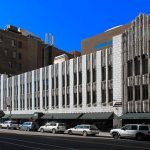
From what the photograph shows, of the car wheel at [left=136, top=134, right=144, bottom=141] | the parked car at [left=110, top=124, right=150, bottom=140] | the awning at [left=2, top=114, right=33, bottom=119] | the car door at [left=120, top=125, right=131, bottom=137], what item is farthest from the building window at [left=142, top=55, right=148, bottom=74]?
the awning at [left=2, top=114, right=33, bottom=119]

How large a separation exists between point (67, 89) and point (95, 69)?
7.87 metres

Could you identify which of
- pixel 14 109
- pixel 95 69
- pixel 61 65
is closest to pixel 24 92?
pixel 14 109

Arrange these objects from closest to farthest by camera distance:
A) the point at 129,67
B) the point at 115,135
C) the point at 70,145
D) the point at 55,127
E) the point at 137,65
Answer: the point at 70,145
the point at 115,135
the point at 137,65
the point at 129,67
the point at 55,127

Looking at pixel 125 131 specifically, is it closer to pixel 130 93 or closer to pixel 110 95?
pixel 130 93

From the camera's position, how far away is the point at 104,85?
5712 centimetres

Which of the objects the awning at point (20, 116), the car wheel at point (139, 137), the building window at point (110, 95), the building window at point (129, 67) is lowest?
the car wheel at point (139, 137)

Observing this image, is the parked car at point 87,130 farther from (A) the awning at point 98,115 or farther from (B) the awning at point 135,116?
(A) the awning at point 98,115

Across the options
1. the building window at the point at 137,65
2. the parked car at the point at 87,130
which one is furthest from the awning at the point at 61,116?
the building window at the point at 137,65

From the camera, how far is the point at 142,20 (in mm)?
52656

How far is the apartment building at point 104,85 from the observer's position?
51625mm

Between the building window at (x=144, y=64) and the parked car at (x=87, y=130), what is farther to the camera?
the building window at (x=144, y=64)

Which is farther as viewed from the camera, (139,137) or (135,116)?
(135,116)

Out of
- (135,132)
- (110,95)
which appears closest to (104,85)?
(110,95)

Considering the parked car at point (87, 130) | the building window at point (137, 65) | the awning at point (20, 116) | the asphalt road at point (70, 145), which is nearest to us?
the asphalt road at point (70, 145)
